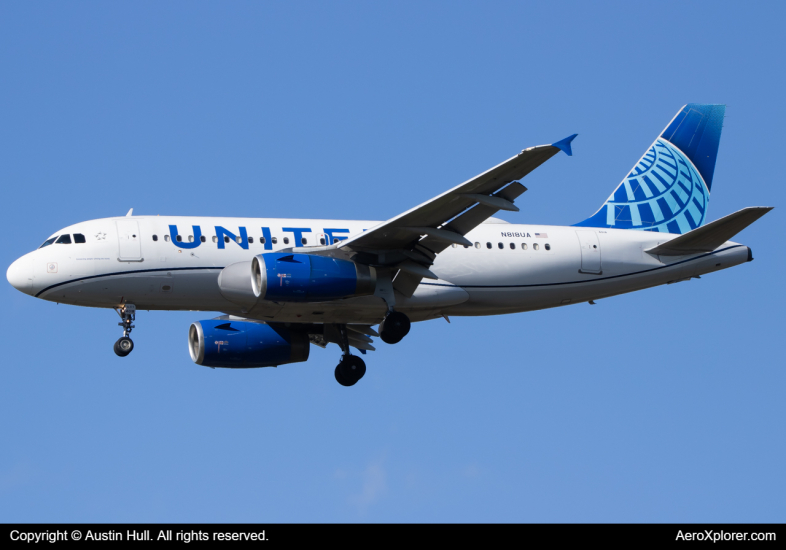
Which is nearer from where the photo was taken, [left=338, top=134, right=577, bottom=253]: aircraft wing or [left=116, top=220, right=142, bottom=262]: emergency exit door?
[left=338, top=134, right=577, bottom=253]: aircraft wing

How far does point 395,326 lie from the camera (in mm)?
29875

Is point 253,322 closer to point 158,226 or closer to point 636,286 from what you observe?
point 158,226

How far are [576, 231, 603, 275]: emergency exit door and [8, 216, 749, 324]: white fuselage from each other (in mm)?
30

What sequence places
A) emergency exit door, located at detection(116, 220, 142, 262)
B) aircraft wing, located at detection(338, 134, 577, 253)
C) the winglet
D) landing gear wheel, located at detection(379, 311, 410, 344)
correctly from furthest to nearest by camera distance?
1. landing gear wheel, located at detection(379, 311, 410, 344)
2. emergency exit door, located at detection(116, 220, 142, 262)
3. aircraft wing, located at detection(338, 134, 577, 253)
4. the winglet

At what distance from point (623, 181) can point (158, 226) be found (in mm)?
15663

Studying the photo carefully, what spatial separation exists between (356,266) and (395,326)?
6.58 ft

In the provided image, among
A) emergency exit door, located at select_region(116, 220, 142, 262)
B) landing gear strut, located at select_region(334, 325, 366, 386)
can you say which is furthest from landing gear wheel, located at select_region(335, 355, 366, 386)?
emergency exit door, located at select_region(116, 220, 142, 262)

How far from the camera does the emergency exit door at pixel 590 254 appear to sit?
32.8 metres

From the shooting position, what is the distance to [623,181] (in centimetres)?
3666

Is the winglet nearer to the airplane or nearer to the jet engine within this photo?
the airplane

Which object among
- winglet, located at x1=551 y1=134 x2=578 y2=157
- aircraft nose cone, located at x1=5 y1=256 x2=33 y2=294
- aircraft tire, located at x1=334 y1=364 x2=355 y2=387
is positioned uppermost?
aircraft nose cone, located at x1=5 y1=256 x2=33 y2=294

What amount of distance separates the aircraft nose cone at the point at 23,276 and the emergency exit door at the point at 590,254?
50.9ft

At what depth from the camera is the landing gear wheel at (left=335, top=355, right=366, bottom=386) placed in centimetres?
3375

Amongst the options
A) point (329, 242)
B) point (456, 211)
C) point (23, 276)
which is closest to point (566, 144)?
point (456, 211)
